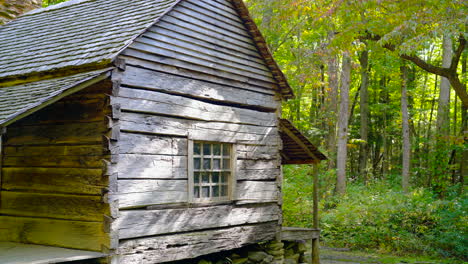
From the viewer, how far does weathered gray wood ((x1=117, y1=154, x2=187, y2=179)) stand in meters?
7.43

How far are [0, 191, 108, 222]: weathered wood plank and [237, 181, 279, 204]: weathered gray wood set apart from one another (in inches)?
A: 128

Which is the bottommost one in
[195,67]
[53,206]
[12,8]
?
[53,206]

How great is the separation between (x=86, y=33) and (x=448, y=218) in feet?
37.7

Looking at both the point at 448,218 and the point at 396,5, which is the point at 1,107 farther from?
the point at 448,218

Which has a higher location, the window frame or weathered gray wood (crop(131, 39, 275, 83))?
weathered gray wood (crop(131, 39, 275, 83))

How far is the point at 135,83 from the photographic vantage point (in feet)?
25.6

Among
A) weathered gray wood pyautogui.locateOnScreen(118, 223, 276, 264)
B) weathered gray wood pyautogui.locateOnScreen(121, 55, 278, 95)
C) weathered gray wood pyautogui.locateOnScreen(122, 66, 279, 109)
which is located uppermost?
weathered gray wood pyautogui.locateOnScreen(121, 55, 278, 95)

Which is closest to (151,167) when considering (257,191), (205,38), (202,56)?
(202,56)

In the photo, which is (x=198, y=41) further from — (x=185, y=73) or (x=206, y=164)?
(x=206, y=164)

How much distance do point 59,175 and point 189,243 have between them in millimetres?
2428

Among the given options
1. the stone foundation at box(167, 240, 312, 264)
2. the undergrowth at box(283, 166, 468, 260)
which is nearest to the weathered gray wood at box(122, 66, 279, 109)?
the stone foundation at box(167, 240, 312, 264)

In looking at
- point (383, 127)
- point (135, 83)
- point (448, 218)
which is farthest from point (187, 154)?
point (383, 127)

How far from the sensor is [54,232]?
779cm

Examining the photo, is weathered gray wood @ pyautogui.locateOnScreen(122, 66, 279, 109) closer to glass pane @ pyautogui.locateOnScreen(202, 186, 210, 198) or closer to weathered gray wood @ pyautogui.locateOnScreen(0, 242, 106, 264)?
glass pane @ pyautogui.locateOnScreen(202, 186, 210, 198)
